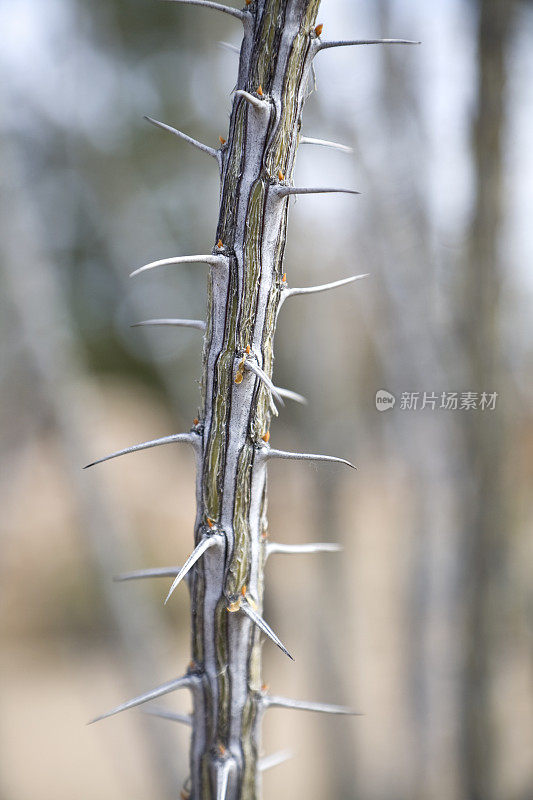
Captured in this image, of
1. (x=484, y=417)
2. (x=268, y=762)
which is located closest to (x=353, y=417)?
(x=484, y=417)

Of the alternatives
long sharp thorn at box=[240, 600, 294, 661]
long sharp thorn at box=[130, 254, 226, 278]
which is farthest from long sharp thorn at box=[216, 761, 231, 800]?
long sharp thorn at box=[130, 254, 226, 278]

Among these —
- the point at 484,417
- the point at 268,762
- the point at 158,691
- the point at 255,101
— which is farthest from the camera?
the point at 484,417

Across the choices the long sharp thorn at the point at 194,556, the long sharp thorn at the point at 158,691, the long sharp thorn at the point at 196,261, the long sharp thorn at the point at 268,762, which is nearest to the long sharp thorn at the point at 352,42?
the long sharp thorn at the point at 196,261

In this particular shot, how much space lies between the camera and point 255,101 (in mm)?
556

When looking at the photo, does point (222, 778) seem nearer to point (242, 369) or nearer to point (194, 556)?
point (194, 556)

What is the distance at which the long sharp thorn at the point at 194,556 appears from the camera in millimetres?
568

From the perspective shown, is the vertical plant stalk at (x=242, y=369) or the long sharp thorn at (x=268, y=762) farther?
the long sharp thorn at (x=268, y=762)

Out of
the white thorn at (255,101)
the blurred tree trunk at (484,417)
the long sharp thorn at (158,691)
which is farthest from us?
the blurred tree trunk at (484,417)

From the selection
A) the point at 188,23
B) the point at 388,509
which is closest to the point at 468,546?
the point at 388,509

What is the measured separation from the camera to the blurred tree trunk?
6.35 feet

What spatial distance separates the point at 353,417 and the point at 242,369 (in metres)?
2.53

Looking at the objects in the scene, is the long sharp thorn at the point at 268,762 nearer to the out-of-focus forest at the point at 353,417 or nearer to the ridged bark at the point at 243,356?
the ridged bark at the point at 243,356

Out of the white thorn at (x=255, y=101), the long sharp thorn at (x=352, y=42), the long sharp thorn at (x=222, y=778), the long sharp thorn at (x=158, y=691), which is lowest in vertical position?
the long sharp thorn at (x=222, y=778)

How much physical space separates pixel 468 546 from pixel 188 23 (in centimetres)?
275
